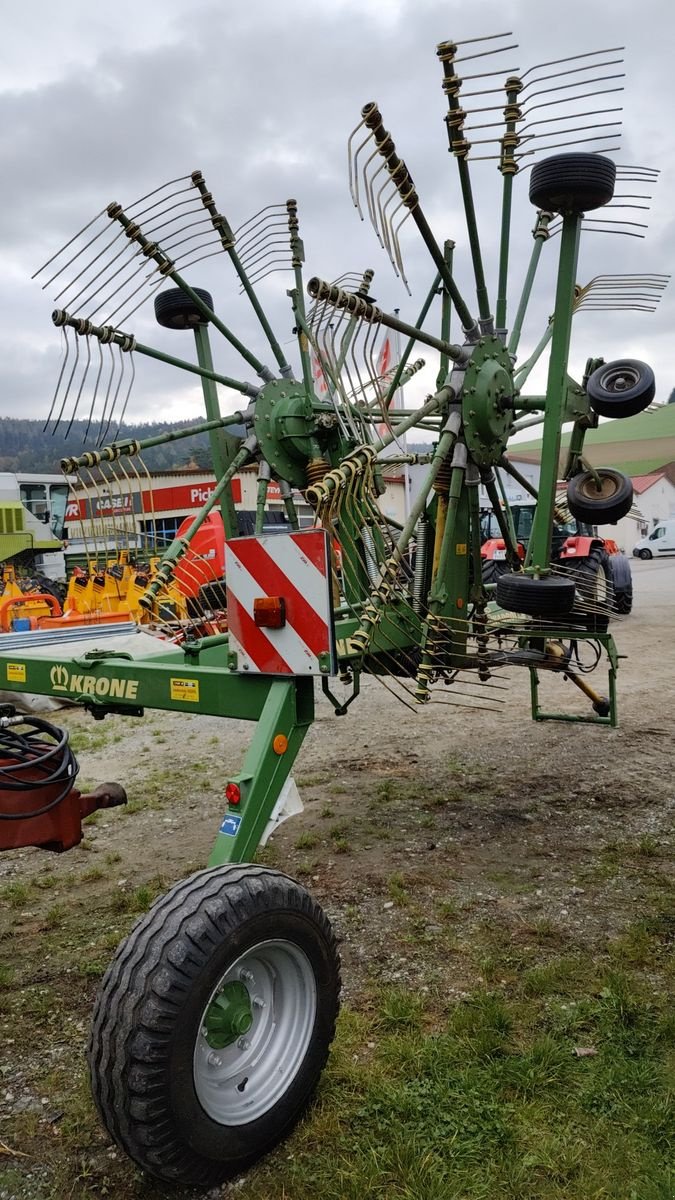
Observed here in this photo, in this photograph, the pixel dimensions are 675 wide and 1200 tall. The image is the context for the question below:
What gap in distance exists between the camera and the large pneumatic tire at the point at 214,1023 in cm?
195

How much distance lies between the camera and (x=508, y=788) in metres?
5.41

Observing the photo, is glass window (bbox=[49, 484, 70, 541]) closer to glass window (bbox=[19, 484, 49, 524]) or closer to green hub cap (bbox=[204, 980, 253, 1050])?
glass window (bbox=[19, 484, 49, 524])

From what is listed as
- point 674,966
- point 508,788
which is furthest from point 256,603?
point 508,788

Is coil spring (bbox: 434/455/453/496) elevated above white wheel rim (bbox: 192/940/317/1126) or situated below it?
above

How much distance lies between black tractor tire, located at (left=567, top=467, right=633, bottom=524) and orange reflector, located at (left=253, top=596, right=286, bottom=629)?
84.4 inches

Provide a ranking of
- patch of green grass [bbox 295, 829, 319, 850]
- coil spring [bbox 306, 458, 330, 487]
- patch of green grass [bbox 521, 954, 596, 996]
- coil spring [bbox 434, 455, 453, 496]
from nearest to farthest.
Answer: patch of green grass [bbox 521, 954, 596, 996], coil spring [bbox 434, 455, 453, 496], patch of green grass [bbox 295, 829, 319, 850], coil spring [bbox 306, 458, 330, 487]

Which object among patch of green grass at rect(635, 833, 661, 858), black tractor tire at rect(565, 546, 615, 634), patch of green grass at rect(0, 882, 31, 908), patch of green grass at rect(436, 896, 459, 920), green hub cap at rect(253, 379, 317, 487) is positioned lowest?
patch of green grass at rect(0, 882, 31, 908)

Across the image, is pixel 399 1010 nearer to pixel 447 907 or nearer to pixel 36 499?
pixel 447 907

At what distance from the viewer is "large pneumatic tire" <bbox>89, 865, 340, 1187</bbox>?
1.95 m

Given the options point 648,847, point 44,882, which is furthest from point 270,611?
point 648,847

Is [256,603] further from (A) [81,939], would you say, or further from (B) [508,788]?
(B) [508,788]

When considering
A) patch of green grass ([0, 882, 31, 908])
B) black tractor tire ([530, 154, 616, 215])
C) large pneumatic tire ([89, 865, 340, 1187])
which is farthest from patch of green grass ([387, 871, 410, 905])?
black tractor tire ([530, 154, 616, 215])

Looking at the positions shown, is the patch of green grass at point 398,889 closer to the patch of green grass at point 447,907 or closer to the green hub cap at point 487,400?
the patch of green grass at point 447,907

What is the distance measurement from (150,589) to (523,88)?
2903 millimetres
